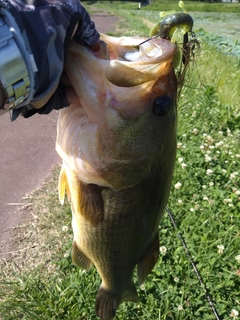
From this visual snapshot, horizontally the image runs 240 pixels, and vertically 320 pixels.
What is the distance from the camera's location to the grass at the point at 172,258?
247 cm

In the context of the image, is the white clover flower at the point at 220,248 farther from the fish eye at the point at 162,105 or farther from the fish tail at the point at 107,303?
the fish eye at the point at 162,105

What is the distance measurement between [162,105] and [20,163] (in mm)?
3119

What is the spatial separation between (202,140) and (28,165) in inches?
81.9

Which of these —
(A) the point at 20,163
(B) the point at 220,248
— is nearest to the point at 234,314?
(B) the point at 220,248

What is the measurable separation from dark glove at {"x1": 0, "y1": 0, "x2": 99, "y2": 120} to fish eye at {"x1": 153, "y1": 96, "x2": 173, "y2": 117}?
0.34m

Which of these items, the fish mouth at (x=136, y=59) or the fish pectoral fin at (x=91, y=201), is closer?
the fish mouth at (x=136, y=59)

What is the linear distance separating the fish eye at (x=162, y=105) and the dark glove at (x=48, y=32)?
34cm

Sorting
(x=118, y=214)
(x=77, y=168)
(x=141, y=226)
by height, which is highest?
(x=77, y=168)

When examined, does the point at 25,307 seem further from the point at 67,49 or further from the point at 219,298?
the point at 67,49

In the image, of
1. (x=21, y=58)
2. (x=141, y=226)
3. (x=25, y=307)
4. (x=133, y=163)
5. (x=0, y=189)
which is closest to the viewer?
(x=21, y=58)

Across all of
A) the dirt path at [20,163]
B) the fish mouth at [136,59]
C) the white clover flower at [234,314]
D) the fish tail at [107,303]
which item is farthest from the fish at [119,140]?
the dirt path at [20,163]

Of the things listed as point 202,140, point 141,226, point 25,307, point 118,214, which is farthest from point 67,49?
point 202,140

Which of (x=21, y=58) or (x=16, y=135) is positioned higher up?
(x=21, y=58)

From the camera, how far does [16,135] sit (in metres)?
4.77
